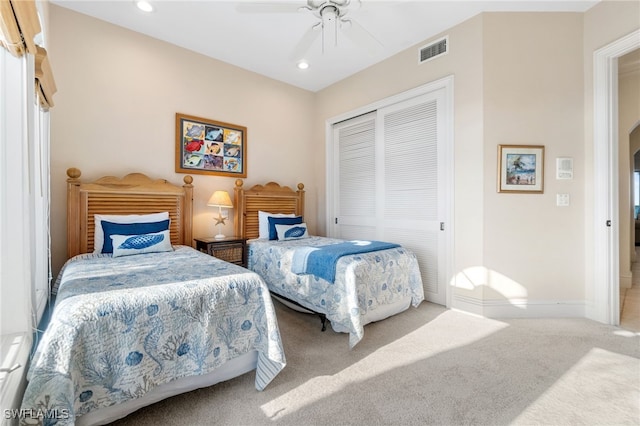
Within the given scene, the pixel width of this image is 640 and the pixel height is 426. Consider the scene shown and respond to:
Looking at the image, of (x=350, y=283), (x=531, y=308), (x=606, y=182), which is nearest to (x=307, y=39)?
(x=350, y=283)

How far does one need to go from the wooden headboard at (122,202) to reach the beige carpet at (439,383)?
6.32 ft

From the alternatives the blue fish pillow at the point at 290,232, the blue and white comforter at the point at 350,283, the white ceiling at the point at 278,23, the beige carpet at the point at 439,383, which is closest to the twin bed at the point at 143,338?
the beige carpet at the point at 439,383

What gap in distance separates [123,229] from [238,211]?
144 cm

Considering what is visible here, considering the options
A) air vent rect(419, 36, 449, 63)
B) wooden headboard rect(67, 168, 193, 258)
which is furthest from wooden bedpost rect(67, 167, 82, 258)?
air vent rect(419, 36, 449, 63)

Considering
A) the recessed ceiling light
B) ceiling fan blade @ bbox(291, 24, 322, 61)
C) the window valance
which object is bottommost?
the window valance

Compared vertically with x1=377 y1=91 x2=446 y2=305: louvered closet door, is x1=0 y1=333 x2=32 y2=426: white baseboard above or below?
below

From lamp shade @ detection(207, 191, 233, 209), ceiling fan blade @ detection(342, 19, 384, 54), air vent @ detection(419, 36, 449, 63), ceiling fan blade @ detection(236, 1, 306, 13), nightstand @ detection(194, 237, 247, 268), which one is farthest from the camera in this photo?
lamp shade @ detection(207, 191, 233, 209)

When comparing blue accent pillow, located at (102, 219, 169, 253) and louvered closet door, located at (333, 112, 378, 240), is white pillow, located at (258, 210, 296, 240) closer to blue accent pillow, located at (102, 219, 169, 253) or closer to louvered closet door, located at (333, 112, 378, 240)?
louvered closet door, located at (333, 112, 378, 240)

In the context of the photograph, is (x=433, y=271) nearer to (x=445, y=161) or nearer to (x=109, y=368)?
(x=445, y=161)

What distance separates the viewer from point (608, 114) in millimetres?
2785

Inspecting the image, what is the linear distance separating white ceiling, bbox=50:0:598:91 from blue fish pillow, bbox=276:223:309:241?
202 centimetres

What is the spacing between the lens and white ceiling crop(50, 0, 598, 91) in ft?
9.50

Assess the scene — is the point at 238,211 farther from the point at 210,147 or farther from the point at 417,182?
the point at 417,182

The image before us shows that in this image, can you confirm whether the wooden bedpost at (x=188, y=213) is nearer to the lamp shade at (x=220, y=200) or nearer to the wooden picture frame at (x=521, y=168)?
the lamp shade at (x=220, y=200)
